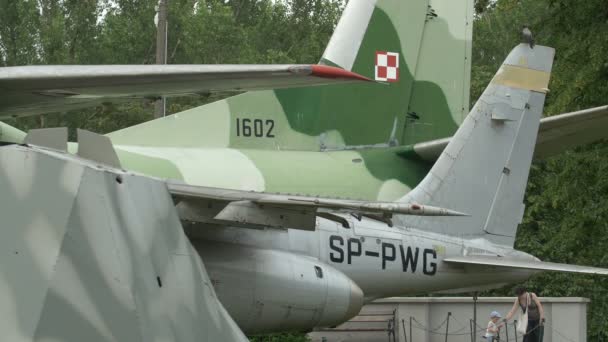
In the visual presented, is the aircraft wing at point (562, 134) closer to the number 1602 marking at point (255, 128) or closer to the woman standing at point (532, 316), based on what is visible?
the number 1602 marking at point (255, 128)

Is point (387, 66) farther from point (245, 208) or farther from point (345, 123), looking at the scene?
point (245, 208)

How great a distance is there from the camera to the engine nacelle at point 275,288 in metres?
9.80

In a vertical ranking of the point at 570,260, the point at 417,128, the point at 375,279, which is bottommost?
the point at 570,260

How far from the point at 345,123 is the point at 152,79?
7.49 meters

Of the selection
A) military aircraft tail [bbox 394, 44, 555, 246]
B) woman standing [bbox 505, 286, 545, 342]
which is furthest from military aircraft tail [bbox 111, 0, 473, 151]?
woman standing [bbox 505, 286, 545, 342]

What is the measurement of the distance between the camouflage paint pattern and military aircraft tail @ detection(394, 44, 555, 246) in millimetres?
1403

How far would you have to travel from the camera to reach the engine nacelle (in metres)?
9.80

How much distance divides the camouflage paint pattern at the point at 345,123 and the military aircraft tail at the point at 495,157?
4.60 ft

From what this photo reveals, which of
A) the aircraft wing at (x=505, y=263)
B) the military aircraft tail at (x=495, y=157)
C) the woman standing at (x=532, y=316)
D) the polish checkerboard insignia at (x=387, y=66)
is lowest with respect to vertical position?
the woman standing at (x=532, y=316)

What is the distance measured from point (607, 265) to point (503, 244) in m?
8.86

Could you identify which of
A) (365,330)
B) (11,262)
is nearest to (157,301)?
(11,262)

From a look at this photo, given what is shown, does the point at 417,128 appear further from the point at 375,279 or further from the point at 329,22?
the point at 329,22

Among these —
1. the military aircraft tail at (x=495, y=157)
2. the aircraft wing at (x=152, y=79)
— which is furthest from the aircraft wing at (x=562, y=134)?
the aircraft wing at (x=152, y=79)

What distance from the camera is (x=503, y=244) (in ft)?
43.7
